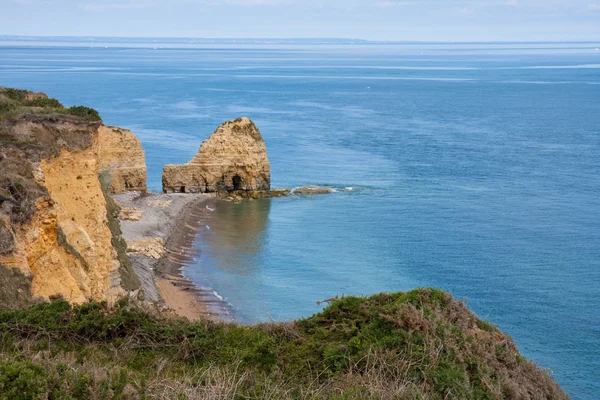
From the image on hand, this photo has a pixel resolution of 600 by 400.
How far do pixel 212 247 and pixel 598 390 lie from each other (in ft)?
100

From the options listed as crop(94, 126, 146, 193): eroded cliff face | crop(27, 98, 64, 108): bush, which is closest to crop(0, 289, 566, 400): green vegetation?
crop(27, 98, 64, 108): bush

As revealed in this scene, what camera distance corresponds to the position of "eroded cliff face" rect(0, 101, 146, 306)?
2127 cm

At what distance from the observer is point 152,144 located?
90125mm

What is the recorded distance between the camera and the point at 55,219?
2308 cm

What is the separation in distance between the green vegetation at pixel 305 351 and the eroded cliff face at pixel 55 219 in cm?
507

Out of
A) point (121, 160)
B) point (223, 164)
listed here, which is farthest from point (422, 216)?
point (121, 160)

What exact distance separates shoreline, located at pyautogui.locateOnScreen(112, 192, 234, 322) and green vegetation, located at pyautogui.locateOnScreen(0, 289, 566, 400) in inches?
757

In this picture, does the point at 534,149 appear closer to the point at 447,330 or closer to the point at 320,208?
Result: the point at 320,208

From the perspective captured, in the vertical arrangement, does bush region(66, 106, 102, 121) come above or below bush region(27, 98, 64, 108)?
above

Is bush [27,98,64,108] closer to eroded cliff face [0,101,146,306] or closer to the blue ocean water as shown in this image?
eroded cliff face [0,101,146,306]

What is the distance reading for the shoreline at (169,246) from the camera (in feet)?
131

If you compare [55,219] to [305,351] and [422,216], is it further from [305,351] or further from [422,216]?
[422,216]

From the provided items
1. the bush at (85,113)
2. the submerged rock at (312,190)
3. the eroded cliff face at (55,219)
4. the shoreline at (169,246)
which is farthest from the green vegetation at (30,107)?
the submerged rock at (312,190)

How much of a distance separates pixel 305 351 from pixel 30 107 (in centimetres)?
2159
